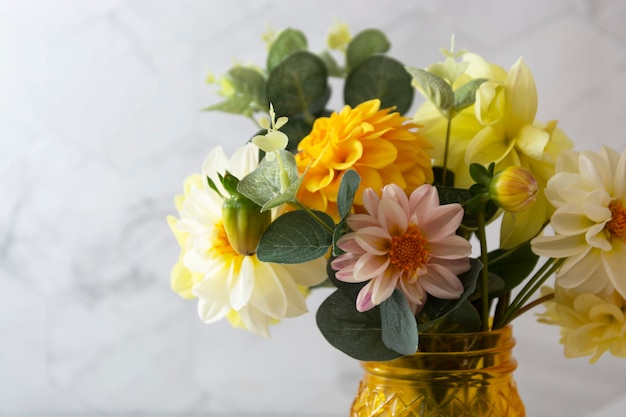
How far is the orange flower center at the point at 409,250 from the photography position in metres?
0.44

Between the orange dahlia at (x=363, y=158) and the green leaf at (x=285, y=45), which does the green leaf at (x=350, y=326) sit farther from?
the green leaf at (x=285, y=45)

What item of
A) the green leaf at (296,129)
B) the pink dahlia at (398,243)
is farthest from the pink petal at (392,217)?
the green leaf at (296,129)

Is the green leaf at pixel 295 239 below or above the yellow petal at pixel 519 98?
below

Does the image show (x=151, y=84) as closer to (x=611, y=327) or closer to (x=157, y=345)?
(x=157, y=345)

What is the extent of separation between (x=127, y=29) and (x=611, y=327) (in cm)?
76

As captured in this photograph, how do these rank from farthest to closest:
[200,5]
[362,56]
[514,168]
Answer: [200,5] → [362,56] → [514,168]

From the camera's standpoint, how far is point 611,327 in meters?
0.51

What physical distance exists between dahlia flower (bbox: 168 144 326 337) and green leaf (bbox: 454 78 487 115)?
0.49ft

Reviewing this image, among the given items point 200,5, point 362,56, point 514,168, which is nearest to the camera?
point 514,168

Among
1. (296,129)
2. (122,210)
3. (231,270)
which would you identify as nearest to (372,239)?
(231,270)

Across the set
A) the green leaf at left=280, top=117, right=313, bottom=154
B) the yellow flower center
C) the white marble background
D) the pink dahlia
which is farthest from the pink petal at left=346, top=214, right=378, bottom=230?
the white marble background

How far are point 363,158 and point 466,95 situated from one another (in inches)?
3.8

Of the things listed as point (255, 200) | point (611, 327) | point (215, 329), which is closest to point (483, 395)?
point (611, 327)

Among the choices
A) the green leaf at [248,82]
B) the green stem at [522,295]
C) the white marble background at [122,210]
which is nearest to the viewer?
the green stem at [522,295]
